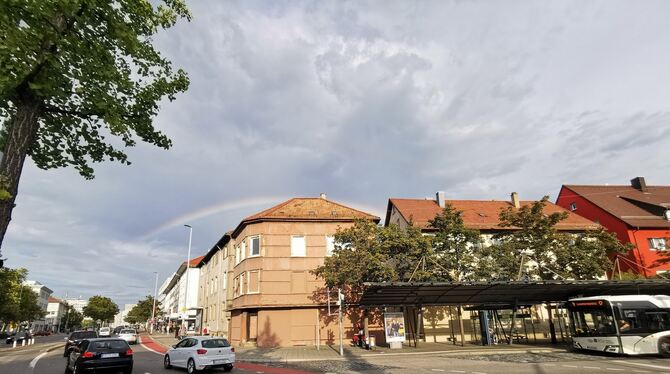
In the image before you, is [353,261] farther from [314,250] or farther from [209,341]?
[209,341]

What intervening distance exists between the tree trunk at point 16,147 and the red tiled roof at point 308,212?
2679 cm

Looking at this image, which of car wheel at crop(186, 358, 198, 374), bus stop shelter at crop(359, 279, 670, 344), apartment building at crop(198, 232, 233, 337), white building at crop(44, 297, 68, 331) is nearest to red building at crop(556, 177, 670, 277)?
bus stop shelter at crop(359, 279, 670, 344)

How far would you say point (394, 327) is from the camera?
2630cm

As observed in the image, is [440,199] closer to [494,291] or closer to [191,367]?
[494,291]

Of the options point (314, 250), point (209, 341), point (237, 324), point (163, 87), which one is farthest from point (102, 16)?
point (237, 324)

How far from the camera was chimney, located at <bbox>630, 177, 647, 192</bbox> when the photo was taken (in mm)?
45406

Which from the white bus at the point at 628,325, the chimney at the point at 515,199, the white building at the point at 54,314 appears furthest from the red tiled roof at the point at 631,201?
the white building at the point at 54,314

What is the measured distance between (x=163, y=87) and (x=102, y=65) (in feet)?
4.61

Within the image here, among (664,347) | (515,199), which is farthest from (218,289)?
(664,347)

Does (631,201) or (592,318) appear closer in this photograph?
(592,318)

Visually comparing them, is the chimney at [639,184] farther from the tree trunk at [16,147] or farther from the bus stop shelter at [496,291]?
the tree trunk at [16,147]

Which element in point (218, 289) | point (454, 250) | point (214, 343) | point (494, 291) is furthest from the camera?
point (218, 289)

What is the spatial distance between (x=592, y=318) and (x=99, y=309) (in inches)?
Answer: 5020

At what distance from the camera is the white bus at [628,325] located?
19.9 m
